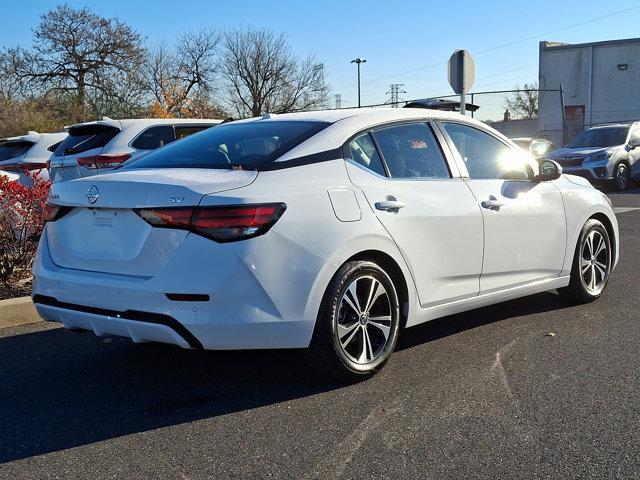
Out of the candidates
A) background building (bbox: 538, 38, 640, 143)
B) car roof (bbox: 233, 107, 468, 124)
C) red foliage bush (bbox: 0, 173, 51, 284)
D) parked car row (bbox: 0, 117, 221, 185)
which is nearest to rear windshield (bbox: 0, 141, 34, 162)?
parked car row (bbox: 0, 117, 221, 185)

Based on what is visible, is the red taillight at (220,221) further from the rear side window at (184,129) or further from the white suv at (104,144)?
the rear side window at (184,129)

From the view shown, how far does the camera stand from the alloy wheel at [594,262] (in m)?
5.96

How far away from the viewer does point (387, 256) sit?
4234mm

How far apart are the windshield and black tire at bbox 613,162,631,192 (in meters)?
0.67

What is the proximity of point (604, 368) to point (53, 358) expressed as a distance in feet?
11.8

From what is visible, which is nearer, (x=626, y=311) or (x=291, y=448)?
(x=291, y=448)

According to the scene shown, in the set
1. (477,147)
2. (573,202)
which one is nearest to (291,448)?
(477,147)

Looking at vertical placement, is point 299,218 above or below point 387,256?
above

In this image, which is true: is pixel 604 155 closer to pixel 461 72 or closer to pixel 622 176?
pixel 622 176

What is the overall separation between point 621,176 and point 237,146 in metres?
15.9

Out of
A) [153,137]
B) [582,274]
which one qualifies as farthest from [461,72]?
[582,274]

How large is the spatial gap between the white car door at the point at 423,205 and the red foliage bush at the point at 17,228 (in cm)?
344

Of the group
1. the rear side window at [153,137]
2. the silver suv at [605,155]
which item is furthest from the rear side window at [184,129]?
the silver suv at [605,155]

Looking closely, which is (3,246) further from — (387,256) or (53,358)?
(387,256)
